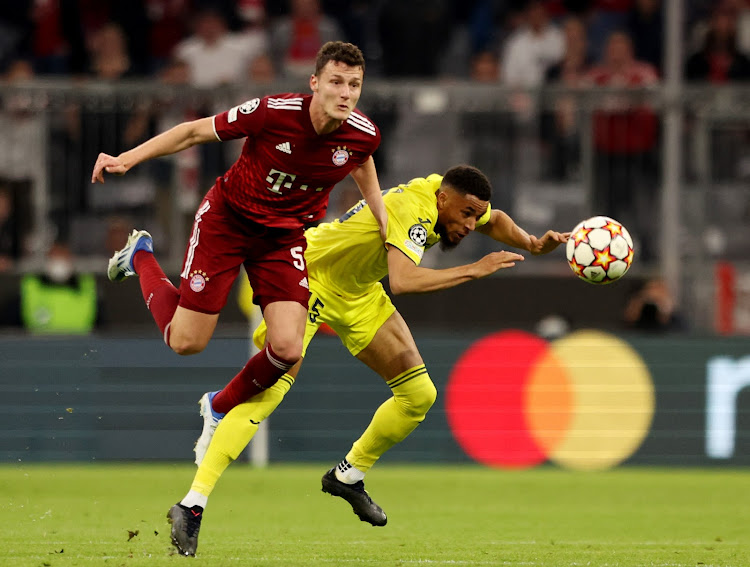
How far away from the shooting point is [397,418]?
852 centimetres

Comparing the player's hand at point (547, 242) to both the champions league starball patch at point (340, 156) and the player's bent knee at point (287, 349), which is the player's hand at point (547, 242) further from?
the player's bent knee at point (287, 349)

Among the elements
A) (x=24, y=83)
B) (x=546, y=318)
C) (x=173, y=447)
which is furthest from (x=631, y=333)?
(x=24, y=83)

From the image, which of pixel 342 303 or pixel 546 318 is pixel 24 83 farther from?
pixel 342 303

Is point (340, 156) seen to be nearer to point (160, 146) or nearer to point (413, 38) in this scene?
point (160, 146)

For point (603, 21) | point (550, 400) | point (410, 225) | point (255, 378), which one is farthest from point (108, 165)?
point (603, 21)

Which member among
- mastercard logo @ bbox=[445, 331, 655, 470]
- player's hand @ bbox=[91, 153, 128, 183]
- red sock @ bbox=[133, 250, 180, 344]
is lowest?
mastercard logo @ bbox=[445, 331, 655, 470]

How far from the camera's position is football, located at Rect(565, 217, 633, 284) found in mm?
7898

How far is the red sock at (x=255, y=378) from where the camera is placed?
7.73 metres

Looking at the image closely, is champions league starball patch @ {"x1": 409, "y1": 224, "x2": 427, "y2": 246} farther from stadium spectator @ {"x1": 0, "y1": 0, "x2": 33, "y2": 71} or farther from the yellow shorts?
stadium spectator @ {"x1": 0, "y1": 0, "x2": 33, "y2": 71}

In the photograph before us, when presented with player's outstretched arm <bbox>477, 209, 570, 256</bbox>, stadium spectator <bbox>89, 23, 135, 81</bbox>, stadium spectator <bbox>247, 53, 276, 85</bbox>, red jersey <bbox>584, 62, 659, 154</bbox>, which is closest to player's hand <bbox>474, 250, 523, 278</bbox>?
player's outstretched arm <bbox>477, 209, 570, 256</bbox>

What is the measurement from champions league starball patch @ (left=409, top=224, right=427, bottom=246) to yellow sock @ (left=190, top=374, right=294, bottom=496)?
1160mm

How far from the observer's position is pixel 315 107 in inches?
300

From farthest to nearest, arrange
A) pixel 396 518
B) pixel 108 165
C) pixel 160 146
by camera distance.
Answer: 1. pixel 396 518
2. pixel 160 146
3. pixel 108 165

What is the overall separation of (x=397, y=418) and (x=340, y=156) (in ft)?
5.68
